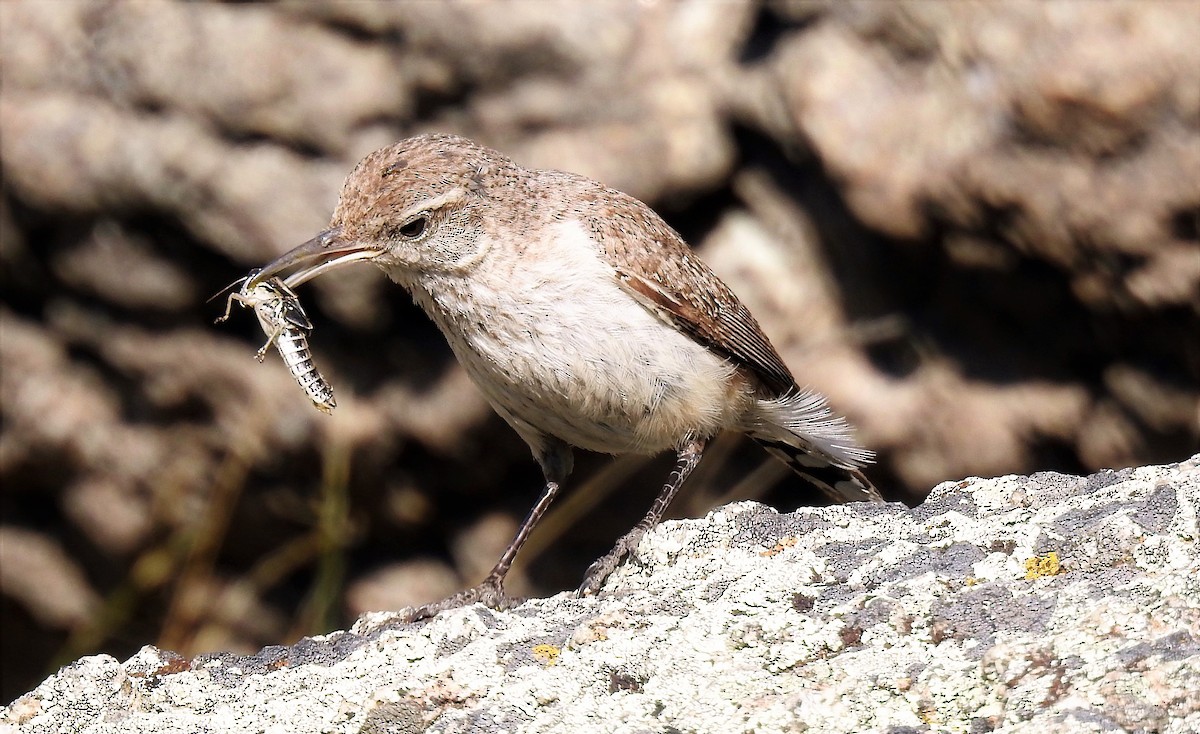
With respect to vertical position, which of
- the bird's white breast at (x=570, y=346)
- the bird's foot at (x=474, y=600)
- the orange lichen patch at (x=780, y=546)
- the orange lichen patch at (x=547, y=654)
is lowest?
the orange lichen patch at (x=547, y=654)

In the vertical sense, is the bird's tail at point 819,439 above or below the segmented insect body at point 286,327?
below

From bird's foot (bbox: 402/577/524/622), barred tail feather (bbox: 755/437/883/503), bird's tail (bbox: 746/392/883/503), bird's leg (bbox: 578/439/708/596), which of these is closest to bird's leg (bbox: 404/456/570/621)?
bird's foot (bbox: 402/577/524/622)

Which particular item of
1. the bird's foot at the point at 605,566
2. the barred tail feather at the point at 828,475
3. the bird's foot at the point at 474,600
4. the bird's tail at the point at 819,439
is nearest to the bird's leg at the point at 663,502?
the bird's foot at the point at 605,566

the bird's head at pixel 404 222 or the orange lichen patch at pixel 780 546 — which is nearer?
the orange lichen patch at pixel 780 546

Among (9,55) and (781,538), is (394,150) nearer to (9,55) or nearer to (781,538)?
(781,538)

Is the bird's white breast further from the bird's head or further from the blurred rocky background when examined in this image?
the blurred rocky background

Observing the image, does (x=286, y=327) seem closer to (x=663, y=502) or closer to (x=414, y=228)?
Result: (x=414, y=228)

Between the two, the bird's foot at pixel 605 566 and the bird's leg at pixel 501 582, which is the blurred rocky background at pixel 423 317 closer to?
the bird's leg at pixel 501 582

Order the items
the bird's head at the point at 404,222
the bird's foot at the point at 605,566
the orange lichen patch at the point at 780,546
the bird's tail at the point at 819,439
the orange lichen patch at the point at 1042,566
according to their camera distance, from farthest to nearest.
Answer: the bird's tail at the point at 819,439
the bird's head at the point at 404,222
the bird's foot at the point at 605,566
the orange lichen patch at the point at 780,546
the orange lichen patch at the point at 1042,566
